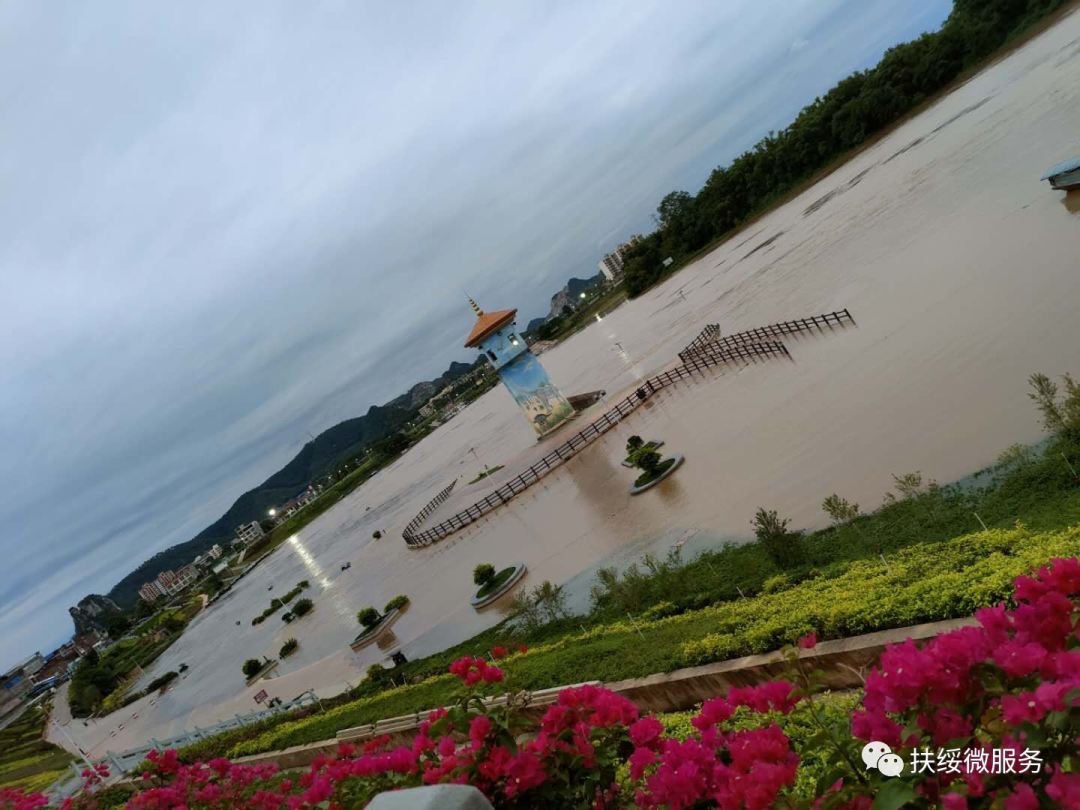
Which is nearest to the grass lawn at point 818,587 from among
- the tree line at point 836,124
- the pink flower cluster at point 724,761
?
the pink flower cluster at point 724,761

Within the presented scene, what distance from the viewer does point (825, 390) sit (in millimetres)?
17188

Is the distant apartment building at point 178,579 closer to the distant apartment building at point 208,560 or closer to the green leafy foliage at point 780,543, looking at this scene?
the distant apartment building at point 208,560

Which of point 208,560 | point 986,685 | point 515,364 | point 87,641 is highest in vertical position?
point 208,560

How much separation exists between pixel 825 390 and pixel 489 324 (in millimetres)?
18306

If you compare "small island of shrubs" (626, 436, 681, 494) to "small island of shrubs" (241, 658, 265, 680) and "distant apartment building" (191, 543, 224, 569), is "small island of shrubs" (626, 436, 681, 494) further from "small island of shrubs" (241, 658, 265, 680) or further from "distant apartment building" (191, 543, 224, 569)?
"distant apartment building" (191, 543, 224, 569)

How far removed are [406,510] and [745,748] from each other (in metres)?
50.0

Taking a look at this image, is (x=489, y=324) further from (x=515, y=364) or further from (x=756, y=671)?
(x=756, y=671)

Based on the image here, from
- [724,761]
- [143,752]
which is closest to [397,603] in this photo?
[143,752]

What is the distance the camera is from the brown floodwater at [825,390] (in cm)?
1284

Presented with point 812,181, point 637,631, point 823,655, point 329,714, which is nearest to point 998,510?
point 823,655

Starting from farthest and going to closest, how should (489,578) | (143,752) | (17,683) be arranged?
(17,683)
(489,578)
(143,752)

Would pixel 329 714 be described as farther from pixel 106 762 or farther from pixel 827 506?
pixel 827 506

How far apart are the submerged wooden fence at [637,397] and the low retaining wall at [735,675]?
59.3 ft

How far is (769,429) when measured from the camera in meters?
17.2
